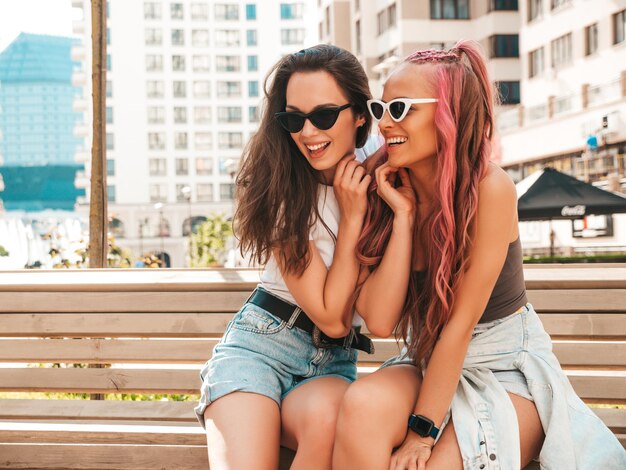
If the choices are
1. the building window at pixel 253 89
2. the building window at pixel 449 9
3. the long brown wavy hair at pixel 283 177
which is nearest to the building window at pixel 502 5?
the building window at pixel 449 9

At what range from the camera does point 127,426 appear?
10.2 feet

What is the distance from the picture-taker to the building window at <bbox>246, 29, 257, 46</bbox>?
247 ft

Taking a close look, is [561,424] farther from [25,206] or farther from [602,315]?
[25,206]

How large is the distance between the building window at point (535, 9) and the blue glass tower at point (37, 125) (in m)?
68.2

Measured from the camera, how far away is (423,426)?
88.7 inches

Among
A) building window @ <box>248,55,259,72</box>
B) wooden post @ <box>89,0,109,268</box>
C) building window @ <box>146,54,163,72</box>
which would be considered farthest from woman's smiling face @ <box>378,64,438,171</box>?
building window @ <box>248,55,259,72</box>

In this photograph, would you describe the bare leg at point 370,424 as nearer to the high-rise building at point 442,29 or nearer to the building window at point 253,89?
the high-rise building at point 442,29

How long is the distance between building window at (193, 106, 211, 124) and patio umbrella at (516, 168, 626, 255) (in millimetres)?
59662

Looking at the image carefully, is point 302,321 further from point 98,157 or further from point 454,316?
point 98,157

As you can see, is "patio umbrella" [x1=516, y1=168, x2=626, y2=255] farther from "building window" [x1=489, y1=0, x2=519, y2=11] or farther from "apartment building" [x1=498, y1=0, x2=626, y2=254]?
"building window" [x1=489, y1=0, x2=519, y2=11]

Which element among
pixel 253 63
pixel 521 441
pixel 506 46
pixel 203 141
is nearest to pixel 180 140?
pixel 203 141

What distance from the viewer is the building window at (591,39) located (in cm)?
2971

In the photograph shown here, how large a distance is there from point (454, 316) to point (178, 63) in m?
73.9


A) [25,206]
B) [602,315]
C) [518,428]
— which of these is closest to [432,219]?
[518,428]
